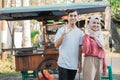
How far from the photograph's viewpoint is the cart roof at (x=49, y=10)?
8094 millimetres

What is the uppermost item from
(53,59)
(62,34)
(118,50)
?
(62,34)

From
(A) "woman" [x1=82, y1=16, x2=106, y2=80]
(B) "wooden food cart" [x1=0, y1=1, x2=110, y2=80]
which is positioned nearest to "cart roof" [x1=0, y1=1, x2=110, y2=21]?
(B) "wooden food cart" [x1=0, y1=1, x2=110, y2=80]

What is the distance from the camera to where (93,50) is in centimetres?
699

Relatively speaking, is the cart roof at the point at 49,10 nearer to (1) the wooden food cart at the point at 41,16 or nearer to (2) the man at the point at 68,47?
(1) the wooden food cart at the point at 41,16

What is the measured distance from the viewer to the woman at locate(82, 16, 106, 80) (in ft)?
22.8

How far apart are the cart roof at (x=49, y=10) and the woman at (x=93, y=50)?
1.22m

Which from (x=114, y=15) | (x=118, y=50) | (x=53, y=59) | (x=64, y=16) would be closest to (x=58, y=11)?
(x=64, y=16)

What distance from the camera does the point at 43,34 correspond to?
30.4 feet

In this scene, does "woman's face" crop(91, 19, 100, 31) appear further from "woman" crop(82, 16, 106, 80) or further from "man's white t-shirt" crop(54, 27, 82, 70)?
"man's white t-shirt" crop(54, 27, 82, 70)

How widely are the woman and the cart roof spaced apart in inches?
47.8

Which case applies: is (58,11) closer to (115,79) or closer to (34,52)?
(34,52)

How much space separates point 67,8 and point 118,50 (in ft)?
68.3

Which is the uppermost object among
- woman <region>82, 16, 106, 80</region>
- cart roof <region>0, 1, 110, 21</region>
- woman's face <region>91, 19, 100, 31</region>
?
cart roof <region>0, 1, 110, 21</region>

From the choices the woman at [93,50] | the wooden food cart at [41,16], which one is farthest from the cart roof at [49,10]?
the woman at [93,50]
